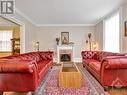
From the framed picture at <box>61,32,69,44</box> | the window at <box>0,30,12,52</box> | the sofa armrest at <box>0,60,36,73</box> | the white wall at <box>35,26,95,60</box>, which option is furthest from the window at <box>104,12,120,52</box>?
the window at <box>0,30,12,52</box>

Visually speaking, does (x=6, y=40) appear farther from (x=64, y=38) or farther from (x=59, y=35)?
(x=64, y=38)

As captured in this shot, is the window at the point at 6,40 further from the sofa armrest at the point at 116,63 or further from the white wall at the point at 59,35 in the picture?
the sofa armrest at the point at 116,63

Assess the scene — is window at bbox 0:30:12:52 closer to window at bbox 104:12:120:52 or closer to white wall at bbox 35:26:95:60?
white wall at bbox 35:26:95:60

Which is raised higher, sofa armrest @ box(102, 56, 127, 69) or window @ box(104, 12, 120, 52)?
window @ box(104, 12, 120, 52)

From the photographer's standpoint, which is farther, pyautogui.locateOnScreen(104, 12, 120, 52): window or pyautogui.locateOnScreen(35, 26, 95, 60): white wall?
pyautogui.locateOnScreen(35, 26, 95, 60): white wall

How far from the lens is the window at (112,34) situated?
7.31 meters

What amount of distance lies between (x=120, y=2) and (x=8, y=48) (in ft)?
28.5

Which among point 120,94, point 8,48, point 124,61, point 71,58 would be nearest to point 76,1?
point 124,61

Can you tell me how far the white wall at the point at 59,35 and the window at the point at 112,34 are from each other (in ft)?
8.40

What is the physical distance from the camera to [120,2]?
5836 mm

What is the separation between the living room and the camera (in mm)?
3575

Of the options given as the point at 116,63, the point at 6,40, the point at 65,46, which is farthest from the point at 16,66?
the point at 6,40

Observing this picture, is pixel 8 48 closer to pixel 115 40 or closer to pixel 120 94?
pixel 115 40

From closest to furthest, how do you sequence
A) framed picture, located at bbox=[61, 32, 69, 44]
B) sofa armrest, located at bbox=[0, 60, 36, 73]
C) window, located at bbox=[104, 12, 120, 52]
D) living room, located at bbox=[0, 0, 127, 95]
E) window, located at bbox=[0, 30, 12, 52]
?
sofa armrest, located at bbox=[0, 60, 36, 73] < living room, located at bbox=[0, 0, 127, 95] < window, located at bbox=[104, 12, 120, 52] < framed picture, located at bbox=[61, 32, 69, 44] < window, located at bbox=[0, 30, 12, 52]
